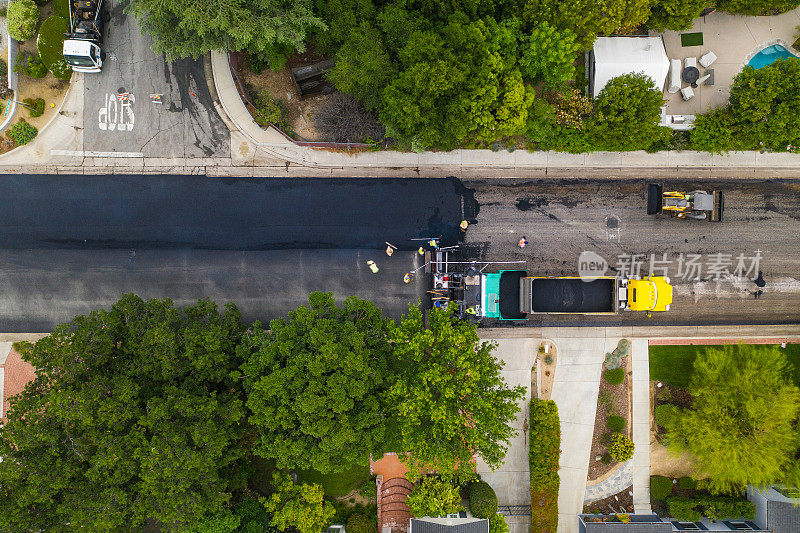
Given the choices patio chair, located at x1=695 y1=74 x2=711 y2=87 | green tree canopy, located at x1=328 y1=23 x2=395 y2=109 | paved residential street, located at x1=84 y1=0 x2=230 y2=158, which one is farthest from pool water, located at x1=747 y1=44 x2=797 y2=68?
paved residential street, located at x1=84 y1=0 x2=230 y2=158

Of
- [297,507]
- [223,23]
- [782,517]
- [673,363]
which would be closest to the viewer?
[223,23]

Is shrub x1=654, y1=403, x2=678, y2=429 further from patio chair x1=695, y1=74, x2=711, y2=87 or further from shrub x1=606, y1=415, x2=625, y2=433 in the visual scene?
patio chair x1=695, y1=74, x2=711, y2=87

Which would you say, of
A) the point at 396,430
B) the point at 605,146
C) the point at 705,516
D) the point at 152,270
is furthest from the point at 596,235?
the point at 152,270

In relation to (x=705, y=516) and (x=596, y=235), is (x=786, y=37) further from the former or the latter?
(x=705, y=516)

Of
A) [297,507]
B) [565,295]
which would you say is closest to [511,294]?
[565,295]

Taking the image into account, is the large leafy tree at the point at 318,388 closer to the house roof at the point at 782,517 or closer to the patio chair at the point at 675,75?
the patio chair at the point at 675,75

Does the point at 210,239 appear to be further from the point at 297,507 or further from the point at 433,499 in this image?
the point at 433,499
